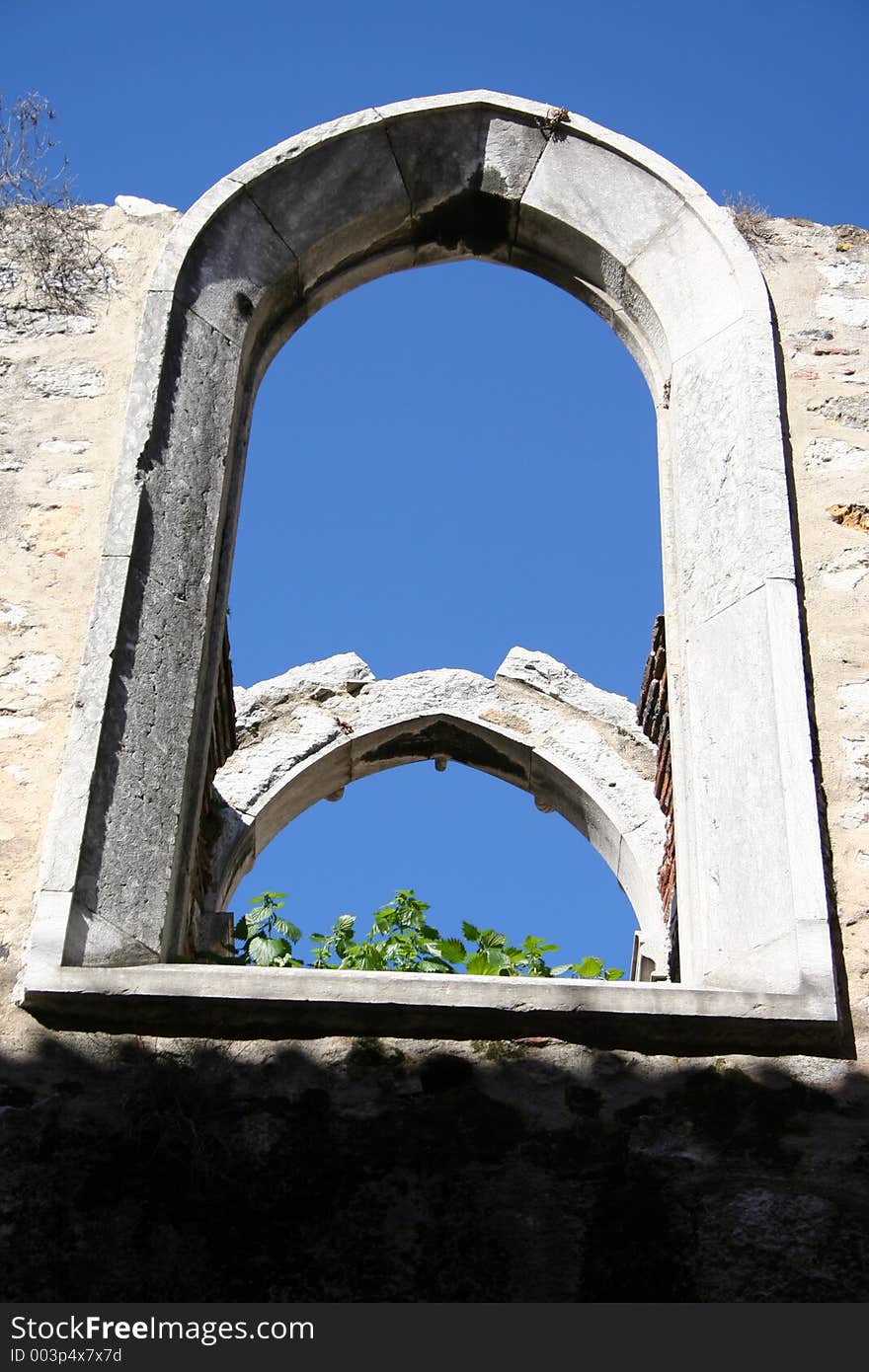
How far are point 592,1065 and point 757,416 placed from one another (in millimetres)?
2026

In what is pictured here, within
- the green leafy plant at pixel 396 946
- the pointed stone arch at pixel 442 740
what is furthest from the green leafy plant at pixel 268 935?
the pointed stone arch at pixel 442 740

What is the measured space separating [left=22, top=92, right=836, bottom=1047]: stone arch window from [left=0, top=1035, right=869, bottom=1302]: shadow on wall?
0.40 ft

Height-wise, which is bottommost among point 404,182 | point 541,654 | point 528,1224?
point 528,1224

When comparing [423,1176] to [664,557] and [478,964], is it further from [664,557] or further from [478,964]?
[664,557]

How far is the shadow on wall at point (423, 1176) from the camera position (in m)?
3.39

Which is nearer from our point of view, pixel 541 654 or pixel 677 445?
pixel 677 445

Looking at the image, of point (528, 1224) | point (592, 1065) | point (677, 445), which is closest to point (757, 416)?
point (677, 445)

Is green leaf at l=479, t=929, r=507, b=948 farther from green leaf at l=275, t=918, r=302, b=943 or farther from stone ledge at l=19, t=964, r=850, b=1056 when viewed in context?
stone ledge at l=19, t=964, r=850, b=1056

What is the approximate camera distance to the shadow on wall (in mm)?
3391

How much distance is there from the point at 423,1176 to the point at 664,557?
2.07 m
